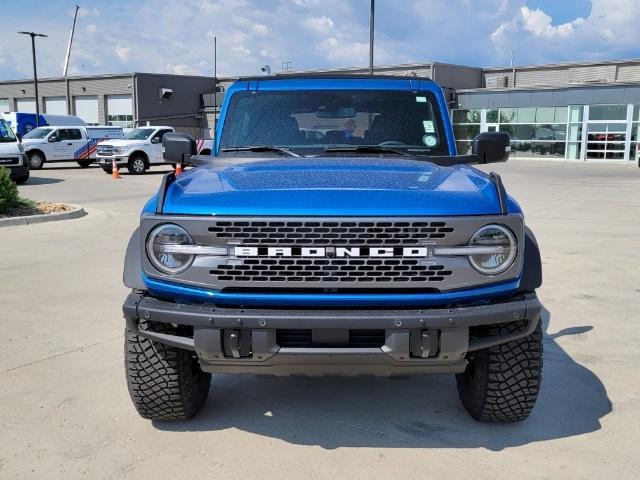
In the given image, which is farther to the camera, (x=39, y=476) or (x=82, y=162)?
(x=82, y=162)

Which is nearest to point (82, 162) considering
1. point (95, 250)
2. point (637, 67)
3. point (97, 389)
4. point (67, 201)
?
point (67, 201)

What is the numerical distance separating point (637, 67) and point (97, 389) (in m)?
48.1

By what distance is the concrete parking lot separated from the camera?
3170 mm

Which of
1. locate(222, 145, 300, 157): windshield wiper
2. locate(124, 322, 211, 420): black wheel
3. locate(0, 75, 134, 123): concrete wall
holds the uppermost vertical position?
locate(0, 75, 134, 123): concrete wall

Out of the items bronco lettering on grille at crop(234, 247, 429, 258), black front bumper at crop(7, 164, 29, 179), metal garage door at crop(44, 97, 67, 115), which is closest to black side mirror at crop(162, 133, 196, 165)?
bronco lettering on grille at crop(234, 247, 429, 258)

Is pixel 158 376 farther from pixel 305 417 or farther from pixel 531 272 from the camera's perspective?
pixel 531 272

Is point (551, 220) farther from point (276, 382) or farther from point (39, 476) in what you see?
point (39, 476)

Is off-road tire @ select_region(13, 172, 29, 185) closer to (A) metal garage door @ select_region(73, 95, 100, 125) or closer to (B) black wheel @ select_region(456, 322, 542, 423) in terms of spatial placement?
(B) black wheel @ select_region(456, 322, 542, 423)

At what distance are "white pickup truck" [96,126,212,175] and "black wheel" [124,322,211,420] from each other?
65.4 ft

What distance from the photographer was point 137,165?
24047 mm

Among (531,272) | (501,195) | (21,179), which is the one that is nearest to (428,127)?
(501,195)

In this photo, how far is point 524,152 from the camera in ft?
133

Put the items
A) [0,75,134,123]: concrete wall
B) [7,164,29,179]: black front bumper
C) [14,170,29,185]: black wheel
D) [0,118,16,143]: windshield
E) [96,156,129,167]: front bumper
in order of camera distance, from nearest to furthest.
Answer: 1. [0,118,16,143]: windshield
2. [7,164,29,179]: black front bumper
3. [14,170,29,185]: black wheel
4. [96,156,129,167]: front bumper
5. [0,75,134,123]: concrete wall

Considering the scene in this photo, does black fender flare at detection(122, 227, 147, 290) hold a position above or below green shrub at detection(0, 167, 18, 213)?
above
